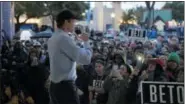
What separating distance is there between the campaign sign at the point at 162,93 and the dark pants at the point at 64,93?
45cm

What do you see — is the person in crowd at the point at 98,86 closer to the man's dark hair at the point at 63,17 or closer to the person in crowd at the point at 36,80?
the person in crowd at the point at 36,80

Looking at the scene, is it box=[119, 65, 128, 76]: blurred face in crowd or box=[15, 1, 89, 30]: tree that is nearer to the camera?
box=[119, 65, 128, 76]: blurred face in crowd

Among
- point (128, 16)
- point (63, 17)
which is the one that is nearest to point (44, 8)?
point (128, 16)

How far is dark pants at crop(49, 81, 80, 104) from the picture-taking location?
2.79m

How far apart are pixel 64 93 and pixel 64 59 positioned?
0.22 metres

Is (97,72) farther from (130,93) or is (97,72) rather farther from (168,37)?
(168,37)

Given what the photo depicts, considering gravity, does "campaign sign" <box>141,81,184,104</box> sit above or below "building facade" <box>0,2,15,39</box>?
below

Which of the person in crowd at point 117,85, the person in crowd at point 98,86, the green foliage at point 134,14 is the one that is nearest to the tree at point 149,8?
the green foliage at point 134,14

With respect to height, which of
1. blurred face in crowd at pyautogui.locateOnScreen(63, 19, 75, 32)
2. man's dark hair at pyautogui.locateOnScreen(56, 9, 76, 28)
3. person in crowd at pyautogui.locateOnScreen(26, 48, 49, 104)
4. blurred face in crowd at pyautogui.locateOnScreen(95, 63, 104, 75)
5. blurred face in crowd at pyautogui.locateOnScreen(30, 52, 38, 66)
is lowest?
person in crowd at pyautogui.locateOnScreen(26, 48, 49, 104)

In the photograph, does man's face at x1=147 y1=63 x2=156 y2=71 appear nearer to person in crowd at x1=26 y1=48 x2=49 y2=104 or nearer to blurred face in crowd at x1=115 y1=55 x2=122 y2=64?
blurred face in crowd at x1=115 y1=55 x2=122 y2=64

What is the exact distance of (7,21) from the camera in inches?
261

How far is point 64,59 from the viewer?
276 cm

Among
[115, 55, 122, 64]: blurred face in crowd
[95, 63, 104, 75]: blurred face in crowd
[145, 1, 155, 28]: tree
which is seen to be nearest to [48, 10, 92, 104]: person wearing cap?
[95, 63, 104, 75]: blurred face in crowd

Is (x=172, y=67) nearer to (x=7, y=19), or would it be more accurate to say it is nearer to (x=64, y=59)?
(x=64, y=59)
